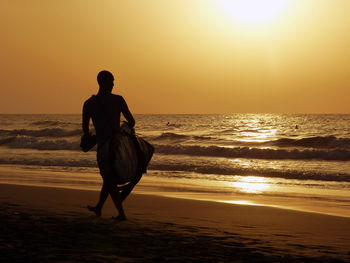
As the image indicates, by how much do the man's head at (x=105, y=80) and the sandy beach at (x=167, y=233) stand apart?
1.54 m

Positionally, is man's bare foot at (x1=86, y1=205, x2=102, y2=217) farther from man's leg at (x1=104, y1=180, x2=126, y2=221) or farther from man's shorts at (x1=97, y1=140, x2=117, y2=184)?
man's shorts at (x1=97, y1=140, x2=117, y2=184)

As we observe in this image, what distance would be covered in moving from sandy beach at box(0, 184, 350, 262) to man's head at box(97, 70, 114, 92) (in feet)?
5.06

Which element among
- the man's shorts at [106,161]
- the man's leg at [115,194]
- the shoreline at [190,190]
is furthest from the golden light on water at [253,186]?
the man's shorts at [106,161]

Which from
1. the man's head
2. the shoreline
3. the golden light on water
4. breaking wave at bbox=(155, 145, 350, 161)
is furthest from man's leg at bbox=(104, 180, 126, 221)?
breaking wave at bbox=(155, 145, 350, 161)

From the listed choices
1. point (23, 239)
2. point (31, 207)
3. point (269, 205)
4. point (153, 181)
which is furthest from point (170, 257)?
point (153, 181)

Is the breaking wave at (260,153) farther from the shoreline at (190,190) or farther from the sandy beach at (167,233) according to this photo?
the sandy beach at (167,233)

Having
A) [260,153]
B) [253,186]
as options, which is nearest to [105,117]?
[253,186]

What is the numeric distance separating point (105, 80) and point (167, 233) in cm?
190

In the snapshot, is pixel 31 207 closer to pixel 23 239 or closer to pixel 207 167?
pixel 23 239

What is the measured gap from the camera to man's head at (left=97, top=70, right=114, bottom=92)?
6.30 meters

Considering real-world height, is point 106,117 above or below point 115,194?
above

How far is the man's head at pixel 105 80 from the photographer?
6.30 metres

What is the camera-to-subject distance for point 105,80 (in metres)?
6.30

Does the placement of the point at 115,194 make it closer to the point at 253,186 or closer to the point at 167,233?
the point at 167,233
